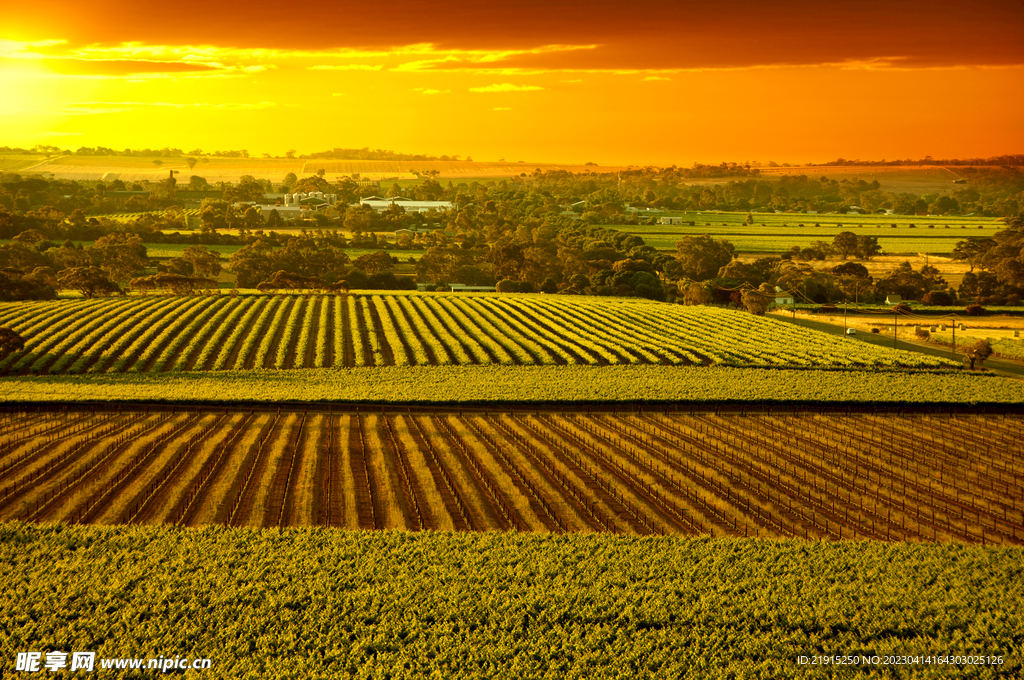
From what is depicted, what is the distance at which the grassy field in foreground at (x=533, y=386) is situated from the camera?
157 ft

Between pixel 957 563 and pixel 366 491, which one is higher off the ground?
pixel 957 563

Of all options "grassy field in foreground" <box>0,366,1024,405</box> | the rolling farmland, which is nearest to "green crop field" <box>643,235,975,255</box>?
"grassy field in foreground" <box>0,366,1024,405</box>

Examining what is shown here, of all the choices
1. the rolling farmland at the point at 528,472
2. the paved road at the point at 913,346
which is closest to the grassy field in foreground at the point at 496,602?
the rolling farmland at the point at 528,472

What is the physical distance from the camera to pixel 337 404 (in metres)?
46.9

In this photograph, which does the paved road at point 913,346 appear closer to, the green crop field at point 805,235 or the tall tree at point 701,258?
the tall tree at point 701,258

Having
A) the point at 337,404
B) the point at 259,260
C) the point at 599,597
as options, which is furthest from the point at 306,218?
the point at 599,597

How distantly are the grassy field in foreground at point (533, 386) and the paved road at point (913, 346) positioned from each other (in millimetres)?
9218

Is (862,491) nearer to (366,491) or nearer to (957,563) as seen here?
(957,563)

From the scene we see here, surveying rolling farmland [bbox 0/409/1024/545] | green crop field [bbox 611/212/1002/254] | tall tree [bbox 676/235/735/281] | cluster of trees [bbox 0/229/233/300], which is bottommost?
cluster of trees [bbox 0/229/233/300]

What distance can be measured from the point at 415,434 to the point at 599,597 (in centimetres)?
1975

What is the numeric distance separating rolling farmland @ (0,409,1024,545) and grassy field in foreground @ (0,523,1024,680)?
3.23 metres

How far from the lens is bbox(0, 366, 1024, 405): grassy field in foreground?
47.8 meters

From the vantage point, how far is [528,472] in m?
36.5

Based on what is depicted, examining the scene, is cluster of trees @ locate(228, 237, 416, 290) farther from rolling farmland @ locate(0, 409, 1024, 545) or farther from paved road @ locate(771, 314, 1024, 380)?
rolling farmland @ locate(0, 409, 1024, 545)
